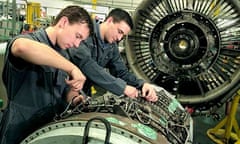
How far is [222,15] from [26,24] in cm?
282

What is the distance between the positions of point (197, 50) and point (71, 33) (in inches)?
46.5

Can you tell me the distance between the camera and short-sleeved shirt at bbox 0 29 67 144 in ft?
4.38

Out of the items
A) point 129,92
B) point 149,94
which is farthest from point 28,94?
point 149,94

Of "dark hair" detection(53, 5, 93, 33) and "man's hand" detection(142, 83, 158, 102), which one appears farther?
"man's hand" detection(142, 83, 158, 102)

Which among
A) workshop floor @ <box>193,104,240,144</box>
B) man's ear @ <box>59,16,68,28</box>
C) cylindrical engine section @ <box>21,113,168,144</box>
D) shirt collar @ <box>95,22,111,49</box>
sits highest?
man's ear @ <box>59,16,68,28</box>

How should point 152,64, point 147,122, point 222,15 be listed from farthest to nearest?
point 152,64 → point 222,15 → point 147,122

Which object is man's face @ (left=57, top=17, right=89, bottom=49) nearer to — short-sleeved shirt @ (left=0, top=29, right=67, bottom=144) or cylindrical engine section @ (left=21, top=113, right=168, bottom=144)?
short-sleeved shirt @ (left=0, top=29, right=67, bottom=144)

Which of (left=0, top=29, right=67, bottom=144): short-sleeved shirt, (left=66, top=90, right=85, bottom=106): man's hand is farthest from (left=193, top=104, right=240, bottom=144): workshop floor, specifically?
(left=0, top=29, right=67, bottom=144): short-sleeved shirt

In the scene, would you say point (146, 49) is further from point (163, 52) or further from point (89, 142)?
point (89, 142)

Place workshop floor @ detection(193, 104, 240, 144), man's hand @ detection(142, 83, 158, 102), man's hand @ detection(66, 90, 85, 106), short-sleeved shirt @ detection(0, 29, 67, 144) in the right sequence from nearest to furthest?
short-sleeved shirt @ detection(0, 29, 67, 144) < man's hand @ detection(66, 90, 85, 106) < man's hand @ detection(142, 83, 158, 102) < workshop floor @ detection(193, 104, 240, 144)

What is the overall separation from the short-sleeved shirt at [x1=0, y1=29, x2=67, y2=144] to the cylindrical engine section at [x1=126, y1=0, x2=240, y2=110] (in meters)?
1.09

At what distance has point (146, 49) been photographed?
8.20ft

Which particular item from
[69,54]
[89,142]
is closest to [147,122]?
[89,142]

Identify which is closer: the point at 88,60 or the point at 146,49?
the point at 88,60
